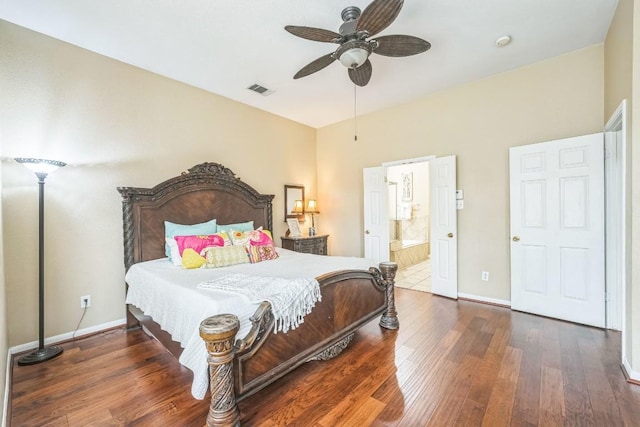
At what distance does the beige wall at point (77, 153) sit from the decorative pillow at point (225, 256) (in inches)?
44.9

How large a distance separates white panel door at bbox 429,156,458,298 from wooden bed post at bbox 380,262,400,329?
142cm

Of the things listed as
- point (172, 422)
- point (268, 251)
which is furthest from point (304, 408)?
point (268, 251)

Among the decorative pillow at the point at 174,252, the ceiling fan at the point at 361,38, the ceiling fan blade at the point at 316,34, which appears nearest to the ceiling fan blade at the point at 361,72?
the ceiling fan at the point at 361,38

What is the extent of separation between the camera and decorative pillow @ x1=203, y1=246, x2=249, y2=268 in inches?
110

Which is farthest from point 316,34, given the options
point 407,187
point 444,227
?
point 407,187

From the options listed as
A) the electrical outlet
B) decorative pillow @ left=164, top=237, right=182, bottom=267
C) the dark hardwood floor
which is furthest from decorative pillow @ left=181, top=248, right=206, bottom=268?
the electrical outlet

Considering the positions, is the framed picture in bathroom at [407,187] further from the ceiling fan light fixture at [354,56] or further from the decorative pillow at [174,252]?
the decorative pillow at [174,252]

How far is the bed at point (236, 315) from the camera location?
5.01 feet

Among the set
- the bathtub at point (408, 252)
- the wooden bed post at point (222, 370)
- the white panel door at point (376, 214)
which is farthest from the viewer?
the bathtub at point (408, 252)

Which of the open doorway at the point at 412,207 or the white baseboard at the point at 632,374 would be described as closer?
the white baseboard at the point at 632,374

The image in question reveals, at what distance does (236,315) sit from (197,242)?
1.53 m

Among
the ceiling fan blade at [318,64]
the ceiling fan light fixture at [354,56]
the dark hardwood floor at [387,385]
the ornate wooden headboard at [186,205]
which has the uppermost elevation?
the ceiling fan blade at [318,64]

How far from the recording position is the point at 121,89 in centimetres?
310

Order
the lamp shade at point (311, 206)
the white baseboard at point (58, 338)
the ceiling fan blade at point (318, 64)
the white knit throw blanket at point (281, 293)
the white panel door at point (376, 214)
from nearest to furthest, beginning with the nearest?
the white knit throw blanket at point (281, 293) → the white baseboard at point (58, 338) → the ceiling fan blade at point (318, 64) → the white panel door at point (376, 214) → the lamp shade at point (311, 206)
